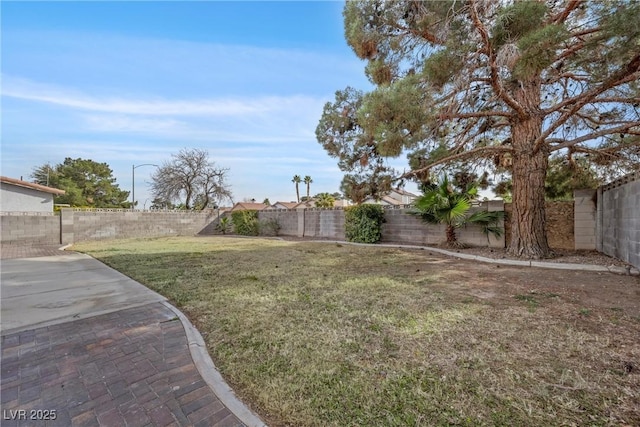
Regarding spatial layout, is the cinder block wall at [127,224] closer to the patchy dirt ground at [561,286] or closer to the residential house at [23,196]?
the residential house at [23,196]

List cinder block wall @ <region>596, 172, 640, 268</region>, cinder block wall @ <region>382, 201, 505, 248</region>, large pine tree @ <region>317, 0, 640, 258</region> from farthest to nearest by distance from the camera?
cinder block wall @ <region>382, 201, 505, 248</region> < cinder block wall @ <region>596, 172, 640, 268</region> < large pine tree @ <region>317, 0, 640, 258</region>

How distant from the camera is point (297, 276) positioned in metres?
5.71

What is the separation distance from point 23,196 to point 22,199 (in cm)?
18

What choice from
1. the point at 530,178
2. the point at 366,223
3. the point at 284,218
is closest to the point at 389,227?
the point at 366,223

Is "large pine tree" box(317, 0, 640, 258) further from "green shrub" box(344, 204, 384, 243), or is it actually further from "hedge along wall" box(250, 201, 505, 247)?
"green shrub" box(344, 204, 384, 243)

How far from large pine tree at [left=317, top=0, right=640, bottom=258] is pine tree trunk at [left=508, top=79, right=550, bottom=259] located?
0.02m

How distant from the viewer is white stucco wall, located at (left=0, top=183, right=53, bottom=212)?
1523 centimetres

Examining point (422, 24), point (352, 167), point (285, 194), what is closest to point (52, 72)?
point (352, 167)

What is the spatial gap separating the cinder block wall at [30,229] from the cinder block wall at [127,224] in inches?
14.1

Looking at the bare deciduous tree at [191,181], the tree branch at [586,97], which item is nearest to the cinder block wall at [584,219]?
the tree branch at [586,97]

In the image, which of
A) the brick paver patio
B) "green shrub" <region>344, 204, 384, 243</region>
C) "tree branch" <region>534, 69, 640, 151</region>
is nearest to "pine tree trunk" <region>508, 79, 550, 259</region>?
"tree branch" <region>534, 69, 640, 151</region>

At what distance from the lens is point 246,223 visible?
56.2 feet

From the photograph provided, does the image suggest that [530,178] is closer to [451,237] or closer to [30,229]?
[451,237]

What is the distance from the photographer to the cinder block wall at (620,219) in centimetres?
525
